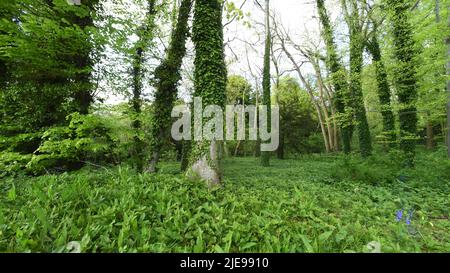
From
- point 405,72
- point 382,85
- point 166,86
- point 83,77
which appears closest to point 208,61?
point 166,86

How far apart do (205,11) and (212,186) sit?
4.54 meters

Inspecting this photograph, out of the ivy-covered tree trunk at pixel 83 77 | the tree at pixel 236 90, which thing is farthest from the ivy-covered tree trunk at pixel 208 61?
the tree at pixel 236 90

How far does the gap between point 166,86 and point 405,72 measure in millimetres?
10016

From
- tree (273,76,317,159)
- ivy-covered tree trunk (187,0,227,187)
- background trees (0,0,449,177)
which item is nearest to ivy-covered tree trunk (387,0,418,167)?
background trees (0,0,449,177)

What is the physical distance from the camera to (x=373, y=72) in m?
10.5

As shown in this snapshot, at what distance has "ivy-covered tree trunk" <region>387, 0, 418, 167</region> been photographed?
823 cm

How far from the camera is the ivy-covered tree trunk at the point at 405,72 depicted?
823 cm

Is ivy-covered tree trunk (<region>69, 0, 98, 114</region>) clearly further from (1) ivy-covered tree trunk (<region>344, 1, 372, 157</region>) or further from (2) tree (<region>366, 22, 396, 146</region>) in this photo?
(2) tree (<region>366, 22, 396, 146</region>)

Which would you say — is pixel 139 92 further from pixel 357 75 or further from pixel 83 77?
pixel 357 75

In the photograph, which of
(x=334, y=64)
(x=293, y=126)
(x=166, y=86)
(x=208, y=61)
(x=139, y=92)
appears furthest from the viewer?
(x=293, y=126)

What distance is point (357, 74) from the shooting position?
33.7ft

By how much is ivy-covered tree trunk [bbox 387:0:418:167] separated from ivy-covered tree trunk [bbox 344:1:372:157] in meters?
1.91

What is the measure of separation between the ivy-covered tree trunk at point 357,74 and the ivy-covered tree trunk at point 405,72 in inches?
75.1

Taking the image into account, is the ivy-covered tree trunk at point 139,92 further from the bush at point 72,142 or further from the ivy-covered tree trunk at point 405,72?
the ivy-covered tree trunk at point 405,72
